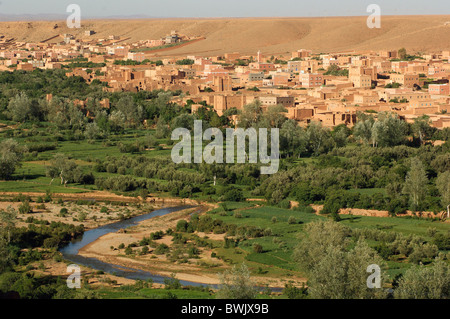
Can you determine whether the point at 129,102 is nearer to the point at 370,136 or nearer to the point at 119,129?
the point at 119,129

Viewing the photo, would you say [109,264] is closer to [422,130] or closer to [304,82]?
[422,130]

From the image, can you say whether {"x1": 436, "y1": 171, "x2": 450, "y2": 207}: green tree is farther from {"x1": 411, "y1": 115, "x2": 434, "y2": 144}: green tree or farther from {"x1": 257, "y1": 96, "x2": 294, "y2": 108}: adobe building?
{"x1": 257, "y1": 96, "x2": 294, "y2": 108}: adobe building

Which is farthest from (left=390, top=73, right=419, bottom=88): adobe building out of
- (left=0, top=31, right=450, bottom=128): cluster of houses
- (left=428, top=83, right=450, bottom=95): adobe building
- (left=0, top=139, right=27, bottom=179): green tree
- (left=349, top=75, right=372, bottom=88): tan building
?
(left=0, top=139, right=27, bottom=179): green tree

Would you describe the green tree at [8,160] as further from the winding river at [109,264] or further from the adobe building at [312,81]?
the adobe building at [312,81]

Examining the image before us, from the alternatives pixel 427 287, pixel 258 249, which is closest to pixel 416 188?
pixel 258 249

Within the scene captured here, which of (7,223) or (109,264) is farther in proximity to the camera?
(7,223)

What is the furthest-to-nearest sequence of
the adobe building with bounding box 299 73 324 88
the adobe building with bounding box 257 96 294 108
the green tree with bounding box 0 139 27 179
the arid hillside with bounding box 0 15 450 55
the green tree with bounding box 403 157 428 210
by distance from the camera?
1. the arid hillside with bounding box 0 15 450 55
2. the adobe building with bounding box 299 73 324 88
3. the adobe building with bounding box 257 96 294 108
4. the green tree with bounding box 0 139 27 179
5. the green tree with bounding box 403 157 428 210
